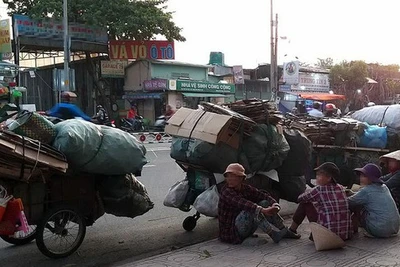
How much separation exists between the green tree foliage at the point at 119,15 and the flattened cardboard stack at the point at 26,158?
69.1 ft

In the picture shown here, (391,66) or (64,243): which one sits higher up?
(391,66)

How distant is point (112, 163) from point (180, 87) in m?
23.2

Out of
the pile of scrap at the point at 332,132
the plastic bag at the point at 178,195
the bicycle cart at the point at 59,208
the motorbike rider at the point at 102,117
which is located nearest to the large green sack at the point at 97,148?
the bicycle cart at the point at 59,208

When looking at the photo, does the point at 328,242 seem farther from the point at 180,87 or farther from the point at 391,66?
the point at 391,66

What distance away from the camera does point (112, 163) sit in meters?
4.94

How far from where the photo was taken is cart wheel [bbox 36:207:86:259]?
4.79m

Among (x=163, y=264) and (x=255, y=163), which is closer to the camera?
(x=163, y=264)

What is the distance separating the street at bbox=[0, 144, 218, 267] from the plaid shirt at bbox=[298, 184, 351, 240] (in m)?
1.51

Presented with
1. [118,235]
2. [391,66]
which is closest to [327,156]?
[118,235]

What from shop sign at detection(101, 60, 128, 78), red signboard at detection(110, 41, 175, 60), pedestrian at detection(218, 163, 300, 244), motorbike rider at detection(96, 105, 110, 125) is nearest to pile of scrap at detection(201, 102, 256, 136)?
pedestrian at detection(218, 163, 300, 244)

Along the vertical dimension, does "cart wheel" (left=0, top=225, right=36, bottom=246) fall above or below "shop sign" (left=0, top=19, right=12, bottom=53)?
below

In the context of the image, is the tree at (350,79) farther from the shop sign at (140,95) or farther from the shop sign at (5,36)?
the shop sign at (5,36)

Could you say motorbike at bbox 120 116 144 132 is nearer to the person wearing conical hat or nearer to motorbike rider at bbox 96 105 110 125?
motorbike rider at bbox 96 105 110 125

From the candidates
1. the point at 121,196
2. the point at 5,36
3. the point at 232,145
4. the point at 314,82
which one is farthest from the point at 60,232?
the point at 314,82
